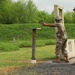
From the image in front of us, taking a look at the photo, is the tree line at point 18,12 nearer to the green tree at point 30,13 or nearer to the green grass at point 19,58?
the green tree at point 30,13

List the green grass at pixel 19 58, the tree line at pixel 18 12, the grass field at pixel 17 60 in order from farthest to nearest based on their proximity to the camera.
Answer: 1. the tree line at pixel 18 12
2. the green grass at pixel 19 58
3. the grass field at pixel 17 60

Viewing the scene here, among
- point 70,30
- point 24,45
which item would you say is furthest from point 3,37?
point 24,45

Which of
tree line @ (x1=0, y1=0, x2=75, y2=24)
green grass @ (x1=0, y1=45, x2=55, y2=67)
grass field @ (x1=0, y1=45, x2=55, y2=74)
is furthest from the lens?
tree line @ (x1=0, y1=0, x2=75, y2=24)

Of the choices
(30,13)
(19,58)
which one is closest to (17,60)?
(19,58)

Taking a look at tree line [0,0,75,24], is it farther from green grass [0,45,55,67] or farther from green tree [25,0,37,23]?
green grass [0,45,55,67]

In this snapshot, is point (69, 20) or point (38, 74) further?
point (69, 20)

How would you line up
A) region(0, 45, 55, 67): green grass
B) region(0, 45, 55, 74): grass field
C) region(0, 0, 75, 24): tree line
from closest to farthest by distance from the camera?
region(0, 45, 55, 74): grass field, region(0, 45, 55, 67): green grass, region(0, 0, 75, 24): tree line

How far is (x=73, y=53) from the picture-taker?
15.9 metres

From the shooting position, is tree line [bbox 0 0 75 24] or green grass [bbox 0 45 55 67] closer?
green grass [bbox 0 45 55 67]

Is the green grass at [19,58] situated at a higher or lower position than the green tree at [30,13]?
lower

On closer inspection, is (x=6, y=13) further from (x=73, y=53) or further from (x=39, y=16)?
(x=73, y=53)

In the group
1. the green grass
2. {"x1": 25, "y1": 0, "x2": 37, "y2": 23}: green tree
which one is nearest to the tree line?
{"x1": 25, "y1": 0, "x2": 37, "y2": 23}: green tree

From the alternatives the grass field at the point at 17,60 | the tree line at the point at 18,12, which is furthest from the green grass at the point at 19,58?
the tree line at the point at 18,12

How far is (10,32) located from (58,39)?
35.3 metres
